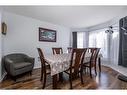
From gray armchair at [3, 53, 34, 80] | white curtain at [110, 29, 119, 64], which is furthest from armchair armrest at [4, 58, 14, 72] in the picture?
white curtain at [110, 29, 119, 64]

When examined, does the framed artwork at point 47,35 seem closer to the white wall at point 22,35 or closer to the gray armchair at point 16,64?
the white wall at point 22,35

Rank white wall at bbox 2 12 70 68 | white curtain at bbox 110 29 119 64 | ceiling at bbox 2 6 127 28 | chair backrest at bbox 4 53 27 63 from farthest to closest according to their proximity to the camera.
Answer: white curtain at bbox 110 29 119 64 → white wall at bbox 2 12 70 68 → chair backrest at bbox 4 53 27 63 → ceiling at bbox 2 6 127 28

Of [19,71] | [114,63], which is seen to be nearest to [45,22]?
[19,71]

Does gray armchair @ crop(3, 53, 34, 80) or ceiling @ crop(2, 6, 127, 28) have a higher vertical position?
ceiling @ crop(2, 6, 127, 28)

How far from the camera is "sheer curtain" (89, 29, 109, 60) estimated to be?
16.6 feet

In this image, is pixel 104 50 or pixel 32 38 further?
pixel 104 50

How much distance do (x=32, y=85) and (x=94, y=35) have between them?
168 inches

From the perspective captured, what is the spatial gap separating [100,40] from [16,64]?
4.06 metres

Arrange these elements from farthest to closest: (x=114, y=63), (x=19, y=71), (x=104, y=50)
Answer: (x=104, y=50)
(x=114, y=63)
(x=19, y=71)

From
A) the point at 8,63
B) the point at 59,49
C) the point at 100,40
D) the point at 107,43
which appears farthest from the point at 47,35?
the point at 107,43

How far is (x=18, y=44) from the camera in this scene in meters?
3.76

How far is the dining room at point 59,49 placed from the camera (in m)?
2.51

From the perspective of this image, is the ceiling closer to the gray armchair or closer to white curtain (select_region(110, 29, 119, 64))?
white curtain (select_region(110, 29, 119, 64))
